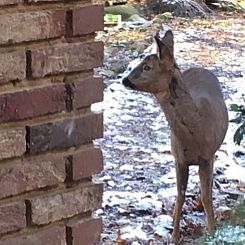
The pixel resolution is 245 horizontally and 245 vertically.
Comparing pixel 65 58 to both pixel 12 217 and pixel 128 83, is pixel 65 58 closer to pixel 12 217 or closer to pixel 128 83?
pixel 12 217

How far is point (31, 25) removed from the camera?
200 centimetres

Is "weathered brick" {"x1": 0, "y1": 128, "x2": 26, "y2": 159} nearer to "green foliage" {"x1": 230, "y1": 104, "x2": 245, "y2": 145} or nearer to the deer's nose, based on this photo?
"green foliage" {"x1": 230, "y1": 104, "x2": 245, "y2": 145}

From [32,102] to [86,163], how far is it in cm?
24

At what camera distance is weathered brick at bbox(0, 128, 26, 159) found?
2.00 meters

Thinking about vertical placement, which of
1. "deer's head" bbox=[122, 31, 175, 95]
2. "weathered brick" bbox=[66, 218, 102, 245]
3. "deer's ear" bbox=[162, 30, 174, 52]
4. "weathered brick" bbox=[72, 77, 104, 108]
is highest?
"weathered brick" bbox=[72, 77, 104, 108]

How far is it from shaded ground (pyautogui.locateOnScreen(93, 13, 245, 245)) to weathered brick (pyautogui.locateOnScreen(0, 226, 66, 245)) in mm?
3413

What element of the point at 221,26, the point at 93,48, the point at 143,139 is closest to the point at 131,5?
the point at 221,26

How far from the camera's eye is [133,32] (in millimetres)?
13922

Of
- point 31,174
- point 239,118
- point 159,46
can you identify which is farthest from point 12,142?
point 159,46

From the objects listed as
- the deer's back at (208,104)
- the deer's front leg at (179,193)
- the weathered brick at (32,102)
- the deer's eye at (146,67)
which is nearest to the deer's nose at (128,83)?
the deer's eye at (146,67)

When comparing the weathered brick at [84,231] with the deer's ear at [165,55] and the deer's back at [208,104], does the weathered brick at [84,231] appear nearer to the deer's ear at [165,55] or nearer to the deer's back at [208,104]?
the deer's ear at [165,55]

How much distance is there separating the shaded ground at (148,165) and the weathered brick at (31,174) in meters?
3.47

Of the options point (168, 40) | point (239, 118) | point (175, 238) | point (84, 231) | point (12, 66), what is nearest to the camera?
point (12, 66)

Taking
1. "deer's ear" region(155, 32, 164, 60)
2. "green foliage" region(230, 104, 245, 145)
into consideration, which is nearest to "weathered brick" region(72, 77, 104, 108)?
"green foliage" region(230, 104, 245, 145)
